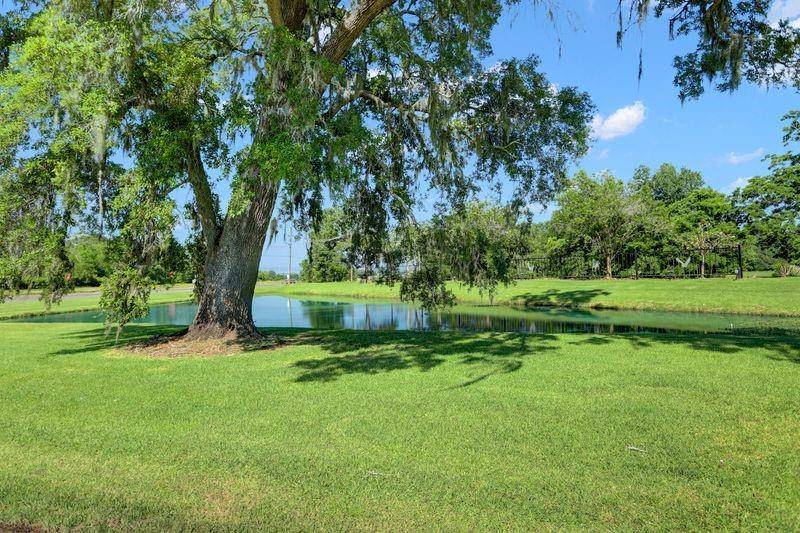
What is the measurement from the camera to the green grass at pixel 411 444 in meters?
3.01

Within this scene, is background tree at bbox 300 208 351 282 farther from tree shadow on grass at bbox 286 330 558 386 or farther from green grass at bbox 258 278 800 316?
green grass at bbox 258 278 800 316

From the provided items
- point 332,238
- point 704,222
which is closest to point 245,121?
point 332,238

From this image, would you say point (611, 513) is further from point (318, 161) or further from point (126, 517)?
point (318, 161)

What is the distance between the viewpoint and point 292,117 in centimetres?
720

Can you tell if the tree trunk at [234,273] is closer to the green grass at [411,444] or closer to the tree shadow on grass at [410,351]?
the tree shadow on grass at [410,351]

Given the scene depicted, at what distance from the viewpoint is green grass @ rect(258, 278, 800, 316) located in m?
18.8

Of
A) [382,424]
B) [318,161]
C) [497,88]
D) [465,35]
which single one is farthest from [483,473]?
[497,88]

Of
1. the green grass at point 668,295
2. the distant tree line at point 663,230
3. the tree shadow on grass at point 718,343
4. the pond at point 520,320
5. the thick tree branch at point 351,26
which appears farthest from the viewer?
the distant tree line at point 663,230

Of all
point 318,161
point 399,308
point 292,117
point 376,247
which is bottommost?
point 399,308

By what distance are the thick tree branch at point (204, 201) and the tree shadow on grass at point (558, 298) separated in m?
19.0

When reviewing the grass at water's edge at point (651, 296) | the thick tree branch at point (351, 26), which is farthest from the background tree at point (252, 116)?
the grass at water's edge at point (651, 296)

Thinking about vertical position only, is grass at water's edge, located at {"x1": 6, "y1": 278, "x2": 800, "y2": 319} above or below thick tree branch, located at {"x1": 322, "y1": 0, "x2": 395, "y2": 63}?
below

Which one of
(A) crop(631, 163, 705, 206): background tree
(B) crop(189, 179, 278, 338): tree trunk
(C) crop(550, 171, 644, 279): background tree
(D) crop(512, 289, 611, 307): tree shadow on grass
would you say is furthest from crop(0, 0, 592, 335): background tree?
(A) crop(631, 163, 705, 206): background tree

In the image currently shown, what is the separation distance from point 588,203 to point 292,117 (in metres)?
26.2
